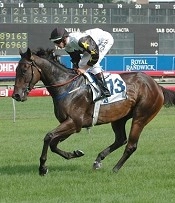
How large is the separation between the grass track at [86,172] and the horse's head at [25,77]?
39.0 inches

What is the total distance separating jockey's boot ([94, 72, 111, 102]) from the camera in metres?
8.92

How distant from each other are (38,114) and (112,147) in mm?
8598

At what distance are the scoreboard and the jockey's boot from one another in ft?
85.4

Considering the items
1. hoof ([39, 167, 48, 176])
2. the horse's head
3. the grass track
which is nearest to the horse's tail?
the grass track

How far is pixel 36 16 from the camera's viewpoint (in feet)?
117

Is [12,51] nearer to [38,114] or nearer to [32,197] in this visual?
[38,114]

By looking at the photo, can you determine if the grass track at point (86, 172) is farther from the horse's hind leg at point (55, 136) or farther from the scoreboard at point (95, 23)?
the scoreboard at point (95, 23)

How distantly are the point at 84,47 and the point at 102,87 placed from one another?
573 millimetres

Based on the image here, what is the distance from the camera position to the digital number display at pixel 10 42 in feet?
114

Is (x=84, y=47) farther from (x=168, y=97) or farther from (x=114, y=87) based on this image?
(x=168, y=97)

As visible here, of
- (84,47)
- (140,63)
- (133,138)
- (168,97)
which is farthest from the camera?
(140,63)

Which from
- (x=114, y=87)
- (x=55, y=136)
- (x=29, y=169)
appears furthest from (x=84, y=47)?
(x=29, y=169)

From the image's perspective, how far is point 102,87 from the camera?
29.4 feet

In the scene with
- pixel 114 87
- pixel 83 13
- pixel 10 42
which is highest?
pixel 114 87
